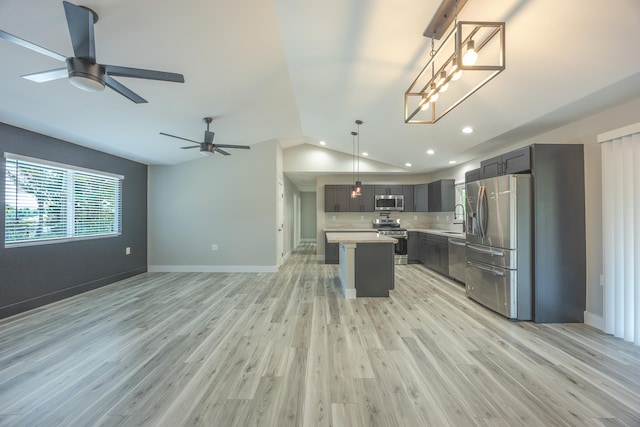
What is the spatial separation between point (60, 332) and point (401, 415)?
139 inches

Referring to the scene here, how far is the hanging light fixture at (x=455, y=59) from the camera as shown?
1.46m

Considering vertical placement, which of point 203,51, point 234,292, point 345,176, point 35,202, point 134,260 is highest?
point 203,51

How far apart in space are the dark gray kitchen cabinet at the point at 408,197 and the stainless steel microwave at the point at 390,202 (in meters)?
0.11

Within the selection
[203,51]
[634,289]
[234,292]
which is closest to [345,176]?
[234,292]

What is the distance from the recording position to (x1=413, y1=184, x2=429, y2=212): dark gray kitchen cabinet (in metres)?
6.86

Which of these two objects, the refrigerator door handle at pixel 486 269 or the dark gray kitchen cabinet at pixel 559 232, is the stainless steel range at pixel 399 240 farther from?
the dark gray kitchen cabinet at pixel 559 232

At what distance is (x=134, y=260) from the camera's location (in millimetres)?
5488

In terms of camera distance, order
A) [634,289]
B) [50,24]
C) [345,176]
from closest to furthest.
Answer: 1. [50,24]
2. [634,289]
3. [345,176]

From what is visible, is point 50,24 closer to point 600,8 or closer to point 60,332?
point 60,332

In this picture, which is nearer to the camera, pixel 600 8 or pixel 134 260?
pixel 600 8

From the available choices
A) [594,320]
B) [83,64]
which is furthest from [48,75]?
[594,320]

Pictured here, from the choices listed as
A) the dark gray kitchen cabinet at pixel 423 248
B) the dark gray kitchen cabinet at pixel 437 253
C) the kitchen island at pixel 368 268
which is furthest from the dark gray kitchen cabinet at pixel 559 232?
the dark gray kitchen cabinet at pixel 423 248

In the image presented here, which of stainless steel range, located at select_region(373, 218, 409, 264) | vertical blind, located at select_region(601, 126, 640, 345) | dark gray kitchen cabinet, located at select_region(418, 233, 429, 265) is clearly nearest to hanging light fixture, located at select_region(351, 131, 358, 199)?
stainless steel range, located at select_region(373, 218, 409, 264)

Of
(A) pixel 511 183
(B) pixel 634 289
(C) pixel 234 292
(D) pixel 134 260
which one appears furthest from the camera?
(D) pixel 134 260
